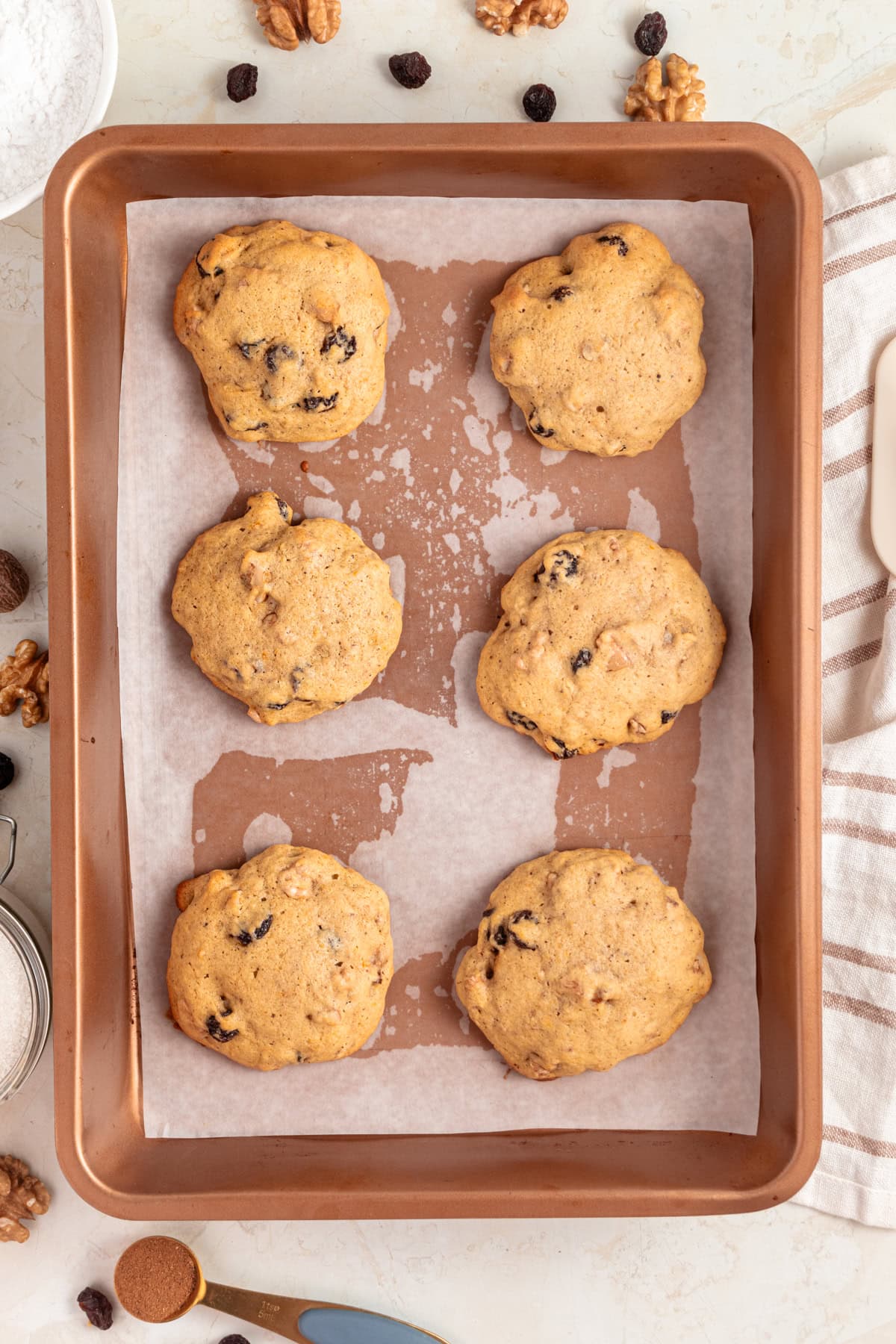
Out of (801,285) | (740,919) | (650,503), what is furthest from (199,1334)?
(801,285)

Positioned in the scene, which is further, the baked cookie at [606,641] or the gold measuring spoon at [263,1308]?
the gold measuring spoon at [263,1308]

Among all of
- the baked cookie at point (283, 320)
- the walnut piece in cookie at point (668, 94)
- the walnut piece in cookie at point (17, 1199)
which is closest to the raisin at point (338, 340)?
the baked cookie at point (283, 320)

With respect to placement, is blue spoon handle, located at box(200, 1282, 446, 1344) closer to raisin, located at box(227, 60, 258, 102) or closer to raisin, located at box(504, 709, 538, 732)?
raisin, located at box(504, 709, 538, 732)

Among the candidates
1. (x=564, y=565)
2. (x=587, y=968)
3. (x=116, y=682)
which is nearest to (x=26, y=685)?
(x=116, y=682)

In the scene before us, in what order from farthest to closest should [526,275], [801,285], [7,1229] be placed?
1. [7,1229]
2. [526,275]
3. [801,285]

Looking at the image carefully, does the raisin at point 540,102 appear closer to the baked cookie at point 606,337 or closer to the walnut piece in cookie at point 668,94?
the walnut piece in cookie at point 668,94

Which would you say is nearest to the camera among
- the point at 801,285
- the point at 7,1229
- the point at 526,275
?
the point at 801,285

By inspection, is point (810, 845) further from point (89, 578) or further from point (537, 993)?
point (89, 578)
